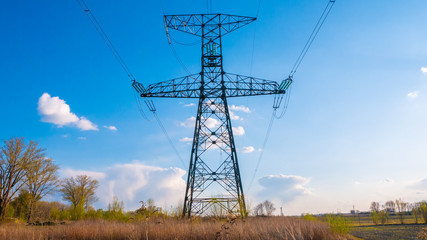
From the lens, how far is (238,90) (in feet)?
63.2

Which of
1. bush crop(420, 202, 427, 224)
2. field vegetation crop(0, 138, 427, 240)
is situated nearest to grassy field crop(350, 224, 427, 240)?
field vegetation crop(0, 138, 427, 240)

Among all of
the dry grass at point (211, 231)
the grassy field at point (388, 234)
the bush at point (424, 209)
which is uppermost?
the dry grass at point (211, 231)

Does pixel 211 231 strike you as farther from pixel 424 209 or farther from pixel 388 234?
pixel 424 209

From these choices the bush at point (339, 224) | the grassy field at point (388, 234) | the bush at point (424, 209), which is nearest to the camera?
the bush at point (339, 224)

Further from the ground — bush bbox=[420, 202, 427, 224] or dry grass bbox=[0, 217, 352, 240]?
dry grass bbox=[0, 217, 352, 240]

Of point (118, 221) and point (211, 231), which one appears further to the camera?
point (118, 221)

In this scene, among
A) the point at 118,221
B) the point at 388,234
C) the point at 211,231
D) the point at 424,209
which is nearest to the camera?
the point at 211,231

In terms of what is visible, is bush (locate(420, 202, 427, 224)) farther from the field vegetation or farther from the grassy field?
the grassy field

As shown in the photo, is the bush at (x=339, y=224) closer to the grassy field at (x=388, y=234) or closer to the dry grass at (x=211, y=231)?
the dry grass at (x=211, y=231)

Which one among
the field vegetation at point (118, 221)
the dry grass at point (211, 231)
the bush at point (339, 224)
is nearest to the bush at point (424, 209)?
the field vegetation at point (118, 221)

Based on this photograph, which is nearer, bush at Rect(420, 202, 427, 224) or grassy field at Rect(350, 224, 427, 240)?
grassy field at Rect(350, 224, 427, 240)

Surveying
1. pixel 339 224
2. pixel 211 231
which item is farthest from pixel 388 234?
pixel 211 231

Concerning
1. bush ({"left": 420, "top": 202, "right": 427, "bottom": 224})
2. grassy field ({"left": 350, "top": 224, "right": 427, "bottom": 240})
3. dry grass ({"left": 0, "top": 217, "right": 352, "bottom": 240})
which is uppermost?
dry grass ({"left": 0, "top": 217, "right": 352, "bottom": 240})

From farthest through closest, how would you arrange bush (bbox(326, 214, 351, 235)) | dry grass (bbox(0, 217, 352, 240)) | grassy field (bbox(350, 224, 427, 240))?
grassy field (bbox(350, 224, 427, 240)) < bush (bbox(326, 214, 351, 235)) < dry grass (bbox(0, 217, 352, 240))
